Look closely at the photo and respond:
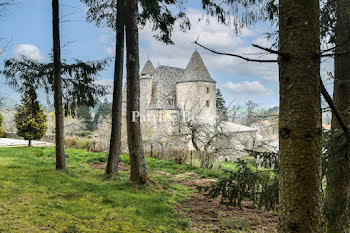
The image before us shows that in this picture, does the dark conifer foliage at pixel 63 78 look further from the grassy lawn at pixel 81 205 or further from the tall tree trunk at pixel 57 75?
the grassy lawn at pixel 81 205

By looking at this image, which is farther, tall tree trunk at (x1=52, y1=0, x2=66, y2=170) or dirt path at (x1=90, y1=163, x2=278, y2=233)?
tall tree trunk at (x1=52, y1=0, x2=66, y2=170)

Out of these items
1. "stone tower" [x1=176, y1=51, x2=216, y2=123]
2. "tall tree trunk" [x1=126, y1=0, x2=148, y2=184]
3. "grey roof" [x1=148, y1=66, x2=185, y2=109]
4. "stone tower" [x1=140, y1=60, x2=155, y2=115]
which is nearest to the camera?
"tall tree trunk" [x1=126, y1=0, x2=148, y2=184]

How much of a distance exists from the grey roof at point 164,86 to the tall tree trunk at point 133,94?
28.9m

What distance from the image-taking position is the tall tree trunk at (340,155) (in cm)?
263

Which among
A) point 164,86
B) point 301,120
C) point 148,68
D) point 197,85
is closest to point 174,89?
point 164,86

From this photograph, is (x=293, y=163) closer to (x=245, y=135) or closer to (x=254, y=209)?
(x=254, y=209)

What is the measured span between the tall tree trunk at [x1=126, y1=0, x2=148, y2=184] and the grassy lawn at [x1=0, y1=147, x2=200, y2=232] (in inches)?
22.1

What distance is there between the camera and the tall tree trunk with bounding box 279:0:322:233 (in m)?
1.71

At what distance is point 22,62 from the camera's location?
8867 mm

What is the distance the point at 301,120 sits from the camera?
5.63ft

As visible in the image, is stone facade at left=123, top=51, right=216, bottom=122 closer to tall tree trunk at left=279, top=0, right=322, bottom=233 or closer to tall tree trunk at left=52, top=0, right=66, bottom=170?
tall tree trunk at left=52, top=0, right=66, bottom=170

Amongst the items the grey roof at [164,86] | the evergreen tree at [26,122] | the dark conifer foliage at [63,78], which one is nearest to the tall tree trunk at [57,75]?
the dark conifer foliage at [63,78]

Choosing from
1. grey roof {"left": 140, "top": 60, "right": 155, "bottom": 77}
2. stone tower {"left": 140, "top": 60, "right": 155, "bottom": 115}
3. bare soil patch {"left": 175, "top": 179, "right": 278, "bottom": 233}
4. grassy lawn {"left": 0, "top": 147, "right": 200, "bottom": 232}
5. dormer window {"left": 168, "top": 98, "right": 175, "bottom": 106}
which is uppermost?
grey roof {"left": 140, "top": 60, "right": 155, "bottom": 77}

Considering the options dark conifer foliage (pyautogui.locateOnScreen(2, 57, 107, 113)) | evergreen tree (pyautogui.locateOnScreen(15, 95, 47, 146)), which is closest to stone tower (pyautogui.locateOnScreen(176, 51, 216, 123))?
evergreen tree (pyautogui.locateOnScreen(15, 95, 47, 146))
